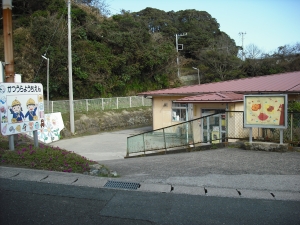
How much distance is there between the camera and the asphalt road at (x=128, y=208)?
4094 mm

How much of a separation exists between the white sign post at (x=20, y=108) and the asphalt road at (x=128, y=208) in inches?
90.1

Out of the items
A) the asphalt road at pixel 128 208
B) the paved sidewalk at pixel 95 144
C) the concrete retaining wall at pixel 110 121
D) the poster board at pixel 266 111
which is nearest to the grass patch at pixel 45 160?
the asphalt road at pixel 128 208

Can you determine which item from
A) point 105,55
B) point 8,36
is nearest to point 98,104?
point 105,55

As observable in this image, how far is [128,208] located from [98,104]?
26.1 m

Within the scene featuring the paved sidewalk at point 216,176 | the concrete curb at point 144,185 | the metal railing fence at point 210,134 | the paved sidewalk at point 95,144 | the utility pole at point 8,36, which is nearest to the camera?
the concrete curb at point 144,185

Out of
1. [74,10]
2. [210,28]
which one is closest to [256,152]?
[74,10]

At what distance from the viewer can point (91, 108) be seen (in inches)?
1158

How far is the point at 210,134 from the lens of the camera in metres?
13.5

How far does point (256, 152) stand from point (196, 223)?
5336 mm

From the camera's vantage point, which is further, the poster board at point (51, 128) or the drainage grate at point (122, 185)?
the poster board at point (51, 128)

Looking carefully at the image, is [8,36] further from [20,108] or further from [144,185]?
[144,185]

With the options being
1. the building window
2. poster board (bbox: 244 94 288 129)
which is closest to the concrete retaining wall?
the building window

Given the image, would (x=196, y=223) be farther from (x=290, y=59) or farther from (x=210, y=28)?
(x=210, y=28)

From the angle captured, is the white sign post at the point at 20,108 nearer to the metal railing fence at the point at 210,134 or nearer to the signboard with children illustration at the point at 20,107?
the signboard with children illustration at the point at 20,107
